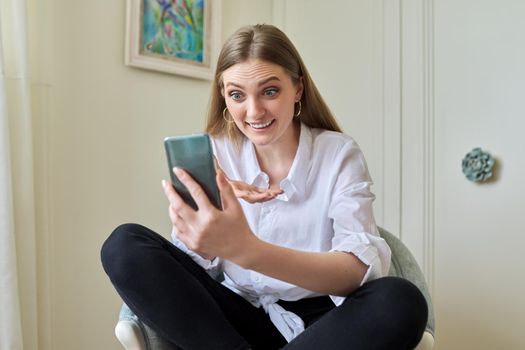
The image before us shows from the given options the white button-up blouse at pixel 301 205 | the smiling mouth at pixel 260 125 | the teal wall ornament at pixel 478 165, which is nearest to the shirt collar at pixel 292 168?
the white button-up blouse at pixel 301 205

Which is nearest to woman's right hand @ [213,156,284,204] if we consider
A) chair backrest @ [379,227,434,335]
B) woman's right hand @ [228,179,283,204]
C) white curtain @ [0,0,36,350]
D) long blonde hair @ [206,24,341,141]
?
woman's right hand @ [228,179,283,204]

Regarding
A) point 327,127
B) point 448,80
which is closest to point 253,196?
point 327,127

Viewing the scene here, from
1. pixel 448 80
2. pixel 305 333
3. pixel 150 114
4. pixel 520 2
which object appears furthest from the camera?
pixel 150 114

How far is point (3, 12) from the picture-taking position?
1.30 meters

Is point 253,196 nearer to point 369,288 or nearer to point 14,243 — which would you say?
point 369,288

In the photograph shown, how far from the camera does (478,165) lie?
143 centimetres

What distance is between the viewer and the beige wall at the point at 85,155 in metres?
1.37

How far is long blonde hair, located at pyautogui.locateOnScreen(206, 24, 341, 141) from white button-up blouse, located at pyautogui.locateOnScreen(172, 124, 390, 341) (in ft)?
0.15

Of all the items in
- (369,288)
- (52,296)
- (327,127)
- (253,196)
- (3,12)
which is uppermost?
(3,12)

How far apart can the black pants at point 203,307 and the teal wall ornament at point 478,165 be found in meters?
0.68

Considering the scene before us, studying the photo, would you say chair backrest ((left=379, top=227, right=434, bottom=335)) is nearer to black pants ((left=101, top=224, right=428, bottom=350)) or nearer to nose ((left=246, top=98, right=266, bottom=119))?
black pants ((left=101, top=224, right=428, bottom=350))

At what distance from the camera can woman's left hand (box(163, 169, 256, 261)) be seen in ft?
2.30

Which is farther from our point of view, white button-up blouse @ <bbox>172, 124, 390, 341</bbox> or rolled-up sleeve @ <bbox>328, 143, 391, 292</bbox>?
white button-up blouse @ <bbox>172, 124, 390, 341</bbox>

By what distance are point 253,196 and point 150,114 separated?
33.0 inches
